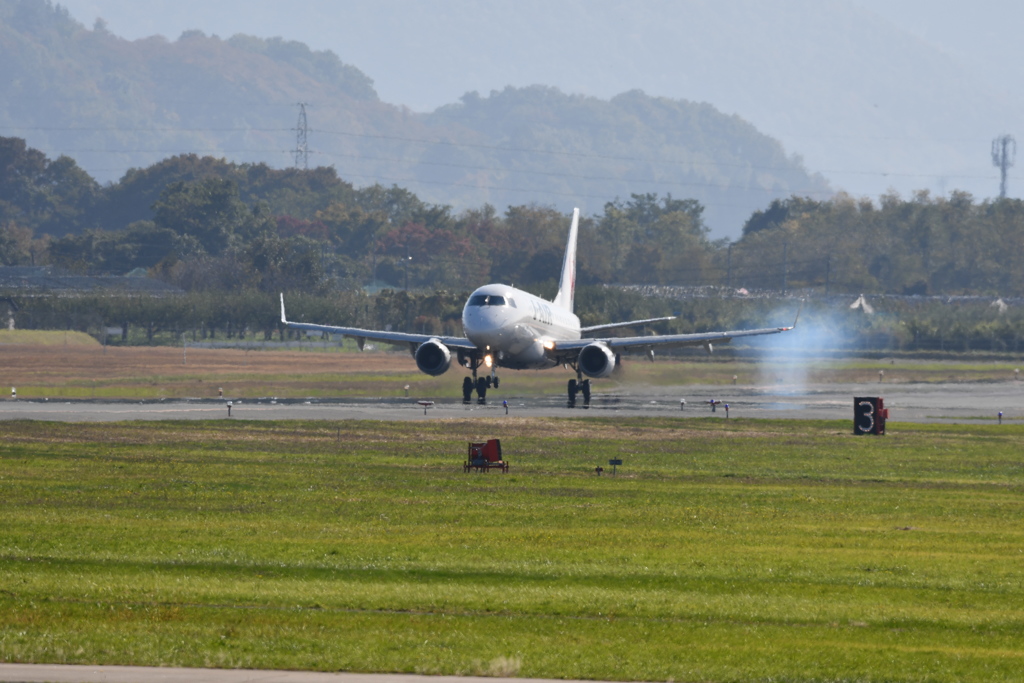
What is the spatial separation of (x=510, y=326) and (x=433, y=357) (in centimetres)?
564

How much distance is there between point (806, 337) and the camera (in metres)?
121

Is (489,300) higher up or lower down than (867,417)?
higher up

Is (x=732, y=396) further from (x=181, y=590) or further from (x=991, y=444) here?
(x=181, y=590)

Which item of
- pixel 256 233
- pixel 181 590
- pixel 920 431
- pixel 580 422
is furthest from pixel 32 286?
pixel 181 590

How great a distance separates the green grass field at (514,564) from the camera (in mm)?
17016

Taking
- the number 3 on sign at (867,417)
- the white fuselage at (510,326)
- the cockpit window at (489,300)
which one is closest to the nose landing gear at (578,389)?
the white fuselage at (510,326)

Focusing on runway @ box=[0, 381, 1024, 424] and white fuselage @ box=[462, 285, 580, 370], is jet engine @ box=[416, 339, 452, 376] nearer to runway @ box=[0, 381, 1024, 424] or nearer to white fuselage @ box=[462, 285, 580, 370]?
runway @ box=[0, 381, 1024, 424]

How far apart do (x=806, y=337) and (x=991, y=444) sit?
71314 millimetres

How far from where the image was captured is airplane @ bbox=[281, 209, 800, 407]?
208ft

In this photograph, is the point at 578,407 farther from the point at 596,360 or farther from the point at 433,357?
the point at 433,357

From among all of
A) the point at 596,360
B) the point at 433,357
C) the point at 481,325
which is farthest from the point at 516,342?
the point at 596,360

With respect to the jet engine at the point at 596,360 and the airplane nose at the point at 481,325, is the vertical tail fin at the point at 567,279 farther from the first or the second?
the airplane nose at the point at 481,325

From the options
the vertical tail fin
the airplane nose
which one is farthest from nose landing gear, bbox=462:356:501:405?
the vertical tail fin

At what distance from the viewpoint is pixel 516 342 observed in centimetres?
6500
